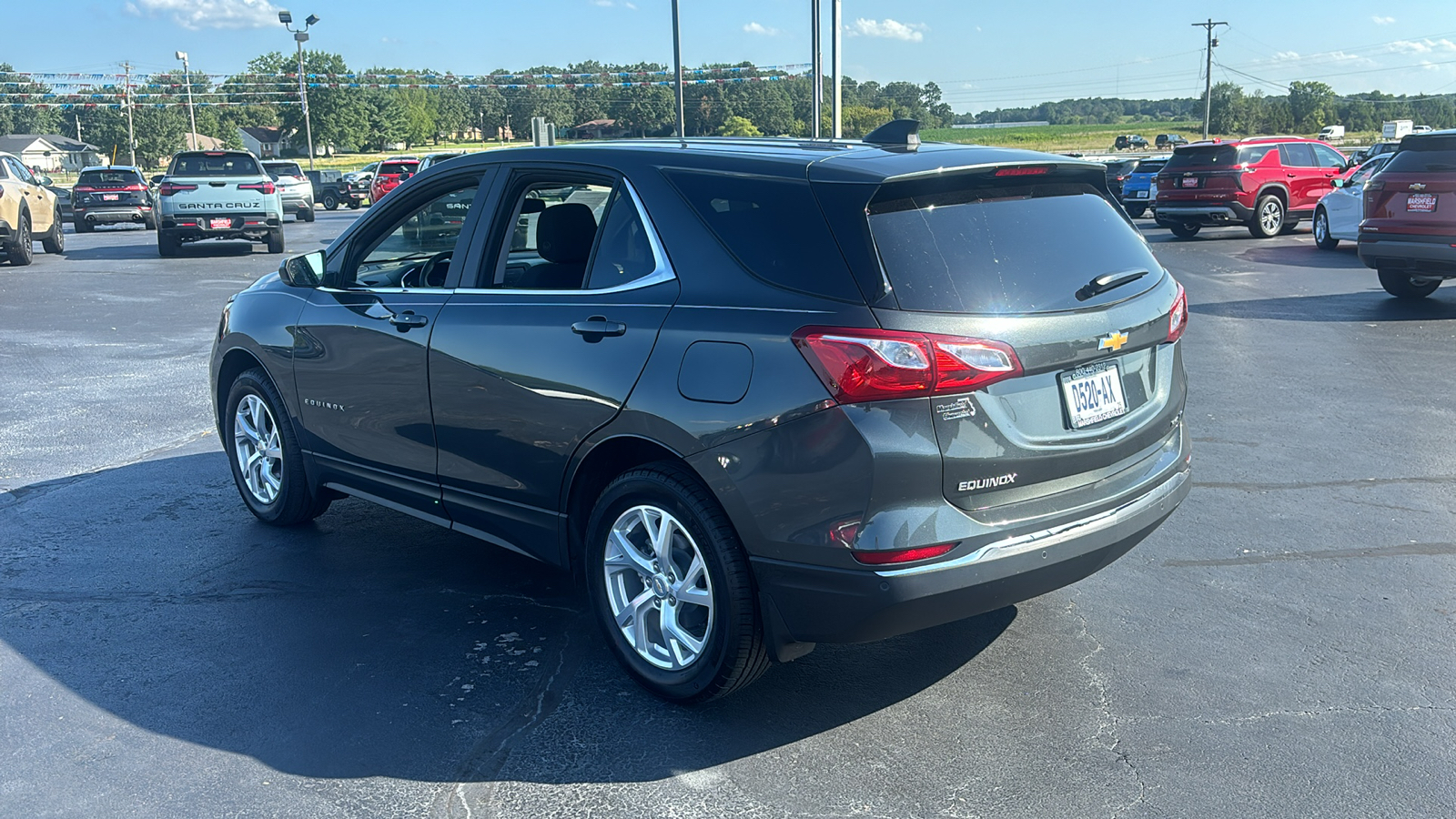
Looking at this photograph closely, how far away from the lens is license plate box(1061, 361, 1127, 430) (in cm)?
355

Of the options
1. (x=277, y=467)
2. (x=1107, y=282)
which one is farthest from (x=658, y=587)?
(x=277, y=467)

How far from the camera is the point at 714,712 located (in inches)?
149

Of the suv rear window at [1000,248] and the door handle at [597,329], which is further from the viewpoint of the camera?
the door handle at [597,329]

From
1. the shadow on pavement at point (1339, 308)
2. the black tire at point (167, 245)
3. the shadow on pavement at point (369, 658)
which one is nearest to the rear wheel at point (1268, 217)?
the shadow on pavement at point (1339, 308)

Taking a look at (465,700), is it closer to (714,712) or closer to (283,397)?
(714,712)

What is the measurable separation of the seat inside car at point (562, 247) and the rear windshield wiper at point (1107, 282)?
1.61 metres

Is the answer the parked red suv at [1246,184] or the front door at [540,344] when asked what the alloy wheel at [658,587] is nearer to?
the front door at [540,344]

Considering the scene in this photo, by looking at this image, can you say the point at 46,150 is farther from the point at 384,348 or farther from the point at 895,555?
the point at 895,555

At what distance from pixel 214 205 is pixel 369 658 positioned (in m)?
19.4

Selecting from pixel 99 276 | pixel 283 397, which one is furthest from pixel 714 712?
pixel 99 276

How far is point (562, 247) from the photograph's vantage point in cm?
443

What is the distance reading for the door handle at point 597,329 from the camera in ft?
12.4

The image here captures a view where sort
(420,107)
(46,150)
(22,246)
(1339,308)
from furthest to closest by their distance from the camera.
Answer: (420,107)
(46,150)
(22,246)
(1339,308)

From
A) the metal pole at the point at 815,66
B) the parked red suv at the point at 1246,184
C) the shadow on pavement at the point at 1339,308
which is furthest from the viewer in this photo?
the metal pole at the point at 815,66
